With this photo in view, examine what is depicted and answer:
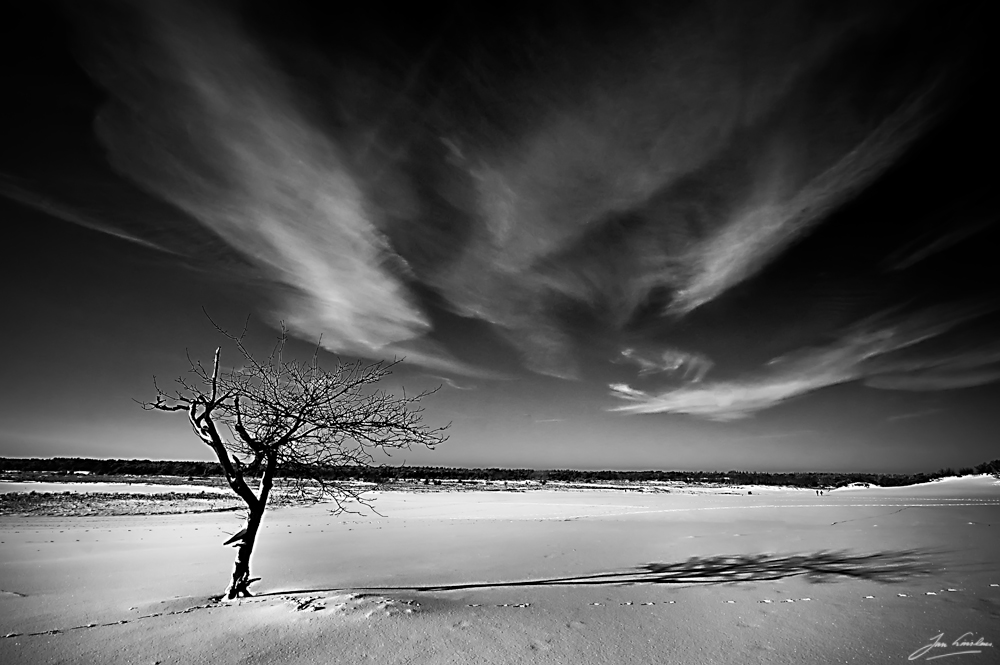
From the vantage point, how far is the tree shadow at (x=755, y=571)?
9836mm

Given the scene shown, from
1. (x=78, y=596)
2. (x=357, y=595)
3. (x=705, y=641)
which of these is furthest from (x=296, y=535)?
(x=705, y=641)

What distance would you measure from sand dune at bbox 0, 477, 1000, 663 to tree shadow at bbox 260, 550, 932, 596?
0.08 m

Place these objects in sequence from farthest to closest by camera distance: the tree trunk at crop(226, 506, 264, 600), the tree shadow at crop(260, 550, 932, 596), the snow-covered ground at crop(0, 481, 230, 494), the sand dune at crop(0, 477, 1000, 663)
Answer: the snow-covered ground at crop(0, 481, 230, 494) < the tree shadow at crop(260, 550, 932, 596) < the tree trunk at crop(226, 506, 264, 600) < the sand dune at crop(0, 477, 1000, 663)

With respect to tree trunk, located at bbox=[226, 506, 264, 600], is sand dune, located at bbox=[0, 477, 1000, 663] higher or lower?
lower

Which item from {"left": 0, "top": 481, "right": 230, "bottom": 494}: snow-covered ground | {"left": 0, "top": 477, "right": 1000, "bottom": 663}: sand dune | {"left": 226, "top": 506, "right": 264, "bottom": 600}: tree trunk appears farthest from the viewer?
{"left": 0, "top": 481, "right": 230, "bottom": 494}: snow-covered ground

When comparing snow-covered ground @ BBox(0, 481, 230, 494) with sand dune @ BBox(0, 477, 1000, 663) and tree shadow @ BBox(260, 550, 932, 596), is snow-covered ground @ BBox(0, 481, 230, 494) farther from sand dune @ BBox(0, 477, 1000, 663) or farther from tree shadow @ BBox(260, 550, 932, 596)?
tree shadow @ BBox(260, 550, 932, 596)

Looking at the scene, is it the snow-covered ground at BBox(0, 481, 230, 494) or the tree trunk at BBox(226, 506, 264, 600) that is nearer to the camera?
the tree trunk at BBox(226, 506, 264, 600)

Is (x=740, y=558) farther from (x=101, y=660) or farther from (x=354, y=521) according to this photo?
(x=354, y=521)

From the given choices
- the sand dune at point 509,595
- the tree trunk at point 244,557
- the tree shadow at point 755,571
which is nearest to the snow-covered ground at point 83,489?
the sand dune at point 509,595

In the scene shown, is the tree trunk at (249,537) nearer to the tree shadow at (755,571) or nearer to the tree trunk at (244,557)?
the tree trunk at (244,557)

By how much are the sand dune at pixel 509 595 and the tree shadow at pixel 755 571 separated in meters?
0.08

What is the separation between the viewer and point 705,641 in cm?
622

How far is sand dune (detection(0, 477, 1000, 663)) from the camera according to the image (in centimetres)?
586

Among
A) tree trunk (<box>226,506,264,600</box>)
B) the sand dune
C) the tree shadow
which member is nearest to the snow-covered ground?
the sand dune
